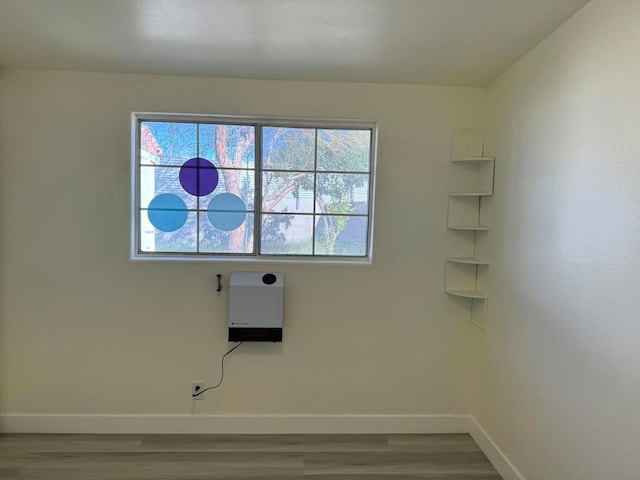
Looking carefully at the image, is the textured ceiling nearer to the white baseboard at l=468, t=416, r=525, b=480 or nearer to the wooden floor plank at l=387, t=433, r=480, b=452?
the white baseboard at l=468, t=416, r=525, b=480

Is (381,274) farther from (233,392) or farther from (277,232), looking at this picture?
(233,392)

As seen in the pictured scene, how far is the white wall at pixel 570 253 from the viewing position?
1.41 m

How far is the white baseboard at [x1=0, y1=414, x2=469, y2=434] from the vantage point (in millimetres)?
2537

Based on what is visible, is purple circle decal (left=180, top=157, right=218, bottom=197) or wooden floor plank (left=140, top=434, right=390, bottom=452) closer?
wooden floor plank (left=140, top=434, right=390, bottom=452)

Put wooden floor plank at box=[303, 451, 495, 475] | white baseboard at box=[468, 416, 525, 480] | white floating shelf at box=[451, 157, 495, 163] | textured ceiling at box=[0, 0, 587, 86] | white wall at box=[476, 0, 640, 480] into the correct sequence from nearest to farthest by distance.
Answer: white wall at box=[476, 0, 640, 480], textured ceiling at box=[0, 0, 587, 86], white baseboard at box=[468, 416, 525, 480], wooden floor plank at box=[303, 451, 495, 475], white floating shelf at box=[451, 157, 495, 163]

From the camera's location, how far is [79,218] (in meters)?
2.48

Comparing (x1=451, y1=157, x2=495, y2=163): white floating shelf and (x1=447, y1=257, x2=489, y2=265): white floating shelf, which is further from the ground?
(x1=451, y1=157, x2=495, y2=163): white floating shelf

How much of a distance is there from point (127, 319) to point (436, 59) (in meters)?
2.34

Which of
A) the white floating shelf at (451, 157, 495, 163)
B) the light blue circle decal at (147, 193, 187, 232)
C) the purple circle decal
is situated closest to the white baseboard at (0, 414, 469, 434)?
the light blue circle decal at (147, 193, 187, 232)

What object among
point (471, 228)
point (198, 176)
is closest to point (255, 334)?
point (198, 176)

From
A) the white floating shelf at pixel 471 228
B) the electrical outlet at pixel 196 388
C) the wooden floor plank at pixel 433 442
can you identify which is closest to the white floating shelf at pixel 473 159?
the white floating shelf at pixel 471 228

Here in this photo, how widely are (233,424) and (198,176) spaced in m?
1.59

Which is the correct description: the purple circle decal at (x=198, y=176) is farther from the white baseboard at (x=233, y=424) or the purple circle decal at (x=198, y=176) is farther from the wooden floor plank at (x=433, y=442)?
the wooden floor plank at (x=433, y=442)

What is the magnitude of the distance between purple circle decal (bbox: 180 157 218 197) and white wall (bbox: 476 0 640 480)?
1730 millimetres
